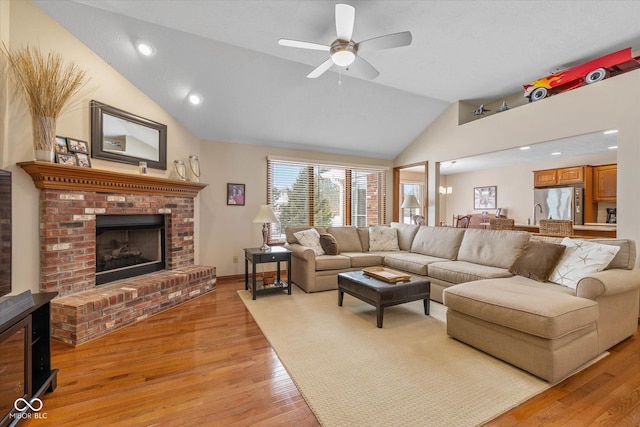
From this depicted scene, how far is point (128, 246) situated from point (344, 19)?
3576mm

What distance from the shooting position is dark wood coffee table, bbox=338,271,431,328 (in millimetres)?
2834

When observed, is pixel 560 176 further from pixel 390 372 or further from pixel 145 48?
pixel 145 48

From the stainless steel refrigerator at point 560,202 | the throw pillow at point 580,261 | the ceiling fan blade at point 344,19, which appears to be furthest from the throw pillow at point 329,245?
the stainless steel refrigerator at point 560,202

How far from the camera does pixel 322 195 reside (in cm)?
575

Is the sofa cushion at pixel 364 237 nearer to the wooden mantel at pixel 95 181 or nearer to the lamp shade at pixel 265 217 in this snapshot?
the lamp shade at pixel 265 217

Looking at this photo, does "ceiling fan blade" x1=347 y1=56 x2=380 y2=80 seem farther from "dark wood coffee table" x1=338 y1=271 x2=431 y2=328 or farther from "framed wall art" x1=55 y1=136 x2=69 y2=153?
"framed wall art" x1=55 y1=136 x2=69 y2=153

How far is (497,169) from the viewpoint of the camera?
8.20 metres

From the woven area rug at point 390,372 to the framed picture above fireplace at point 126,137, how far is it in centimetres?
245

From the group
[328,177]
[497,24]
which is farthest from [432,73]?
[328,177]

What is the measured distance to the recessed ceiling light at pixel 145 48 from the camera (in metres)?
3.08

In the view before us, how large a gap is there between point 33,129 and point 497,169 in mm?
9610

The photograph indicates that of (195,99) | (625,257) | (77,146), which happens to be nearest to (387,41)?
(195,99)

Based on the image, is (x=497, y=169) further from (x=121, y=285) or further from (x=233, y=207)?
(x=121, y=285)

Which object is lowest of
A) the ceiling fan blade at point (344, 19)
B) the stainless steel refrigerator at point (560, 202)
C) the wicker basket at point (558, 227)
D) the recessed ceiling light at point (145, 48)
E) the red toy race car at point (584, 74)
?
the wicker basket at point (558, 227)
